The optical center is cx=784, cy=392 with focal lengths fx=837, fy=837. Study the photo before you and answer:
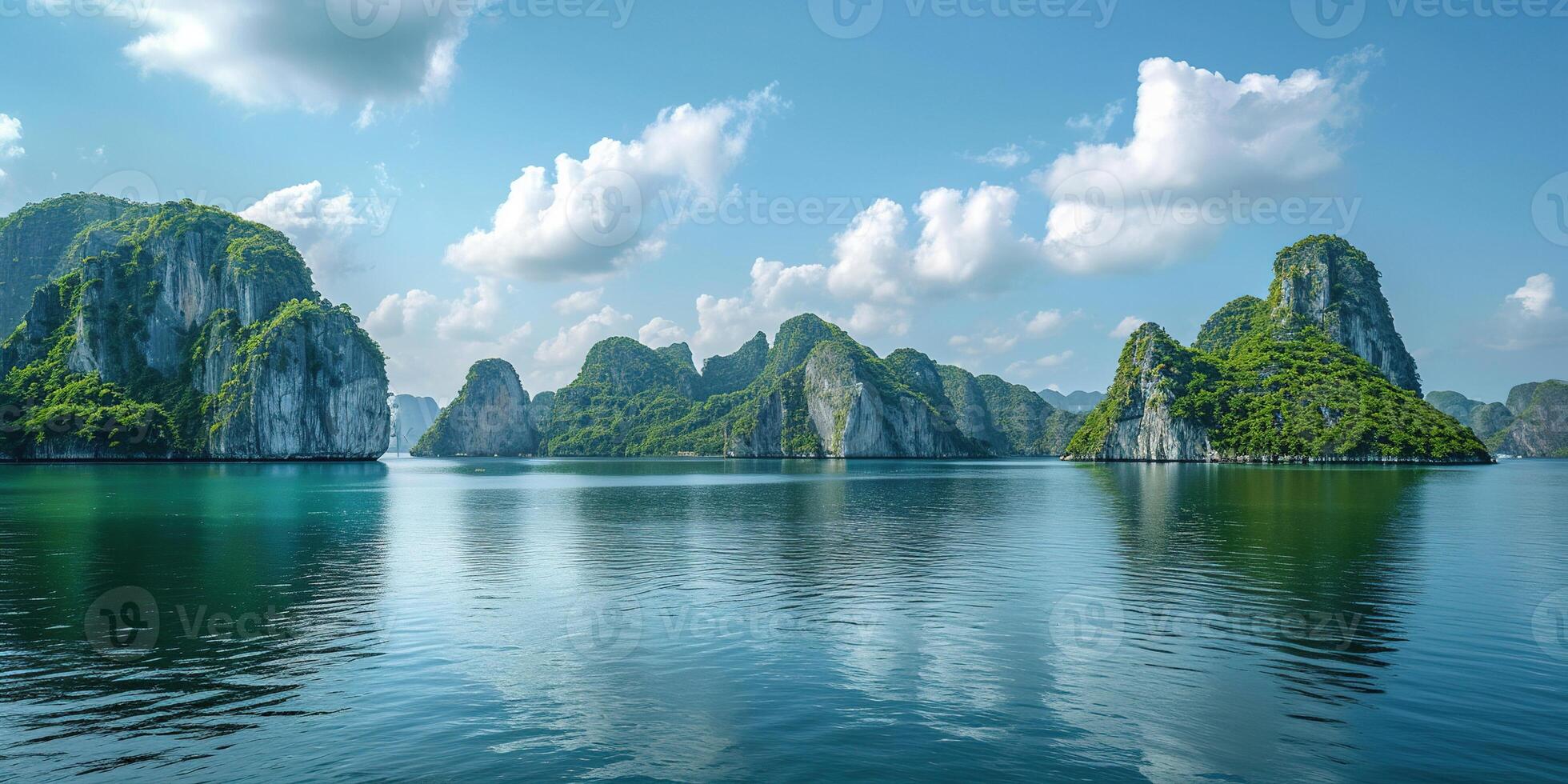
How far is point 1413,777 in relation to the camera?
1427cm

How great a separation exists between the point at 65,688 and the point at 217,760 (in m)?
7.64

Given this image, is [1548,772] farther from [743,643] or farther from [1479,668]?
[743,643]

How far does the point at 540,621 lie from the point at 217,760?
42.0 ft

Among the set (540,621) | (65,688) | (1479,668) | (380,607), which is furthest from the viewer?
(380,607)

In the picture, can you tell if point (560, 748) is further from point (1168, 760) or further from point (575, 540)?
point (575, 540)

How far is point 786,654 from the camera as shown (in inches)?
898

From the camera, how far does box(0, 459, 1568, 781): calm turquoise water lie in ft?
50.2

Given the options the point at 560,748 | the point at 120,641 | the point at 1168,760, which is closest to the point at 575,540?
the point at 120,641

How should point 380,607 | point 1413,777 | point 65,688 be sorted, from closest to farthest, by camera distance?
point 1413,777 < point 65,688 < point 380,607

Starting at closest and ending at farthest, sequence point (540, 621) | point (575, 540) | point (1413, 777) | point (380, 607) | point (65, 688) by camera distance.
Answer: point (1413, 777) → point (65, 688) → point (540, 621) → point (380, 607) → point (575, 540)

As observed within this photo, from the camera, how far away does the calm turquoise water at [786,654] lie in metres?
15.3

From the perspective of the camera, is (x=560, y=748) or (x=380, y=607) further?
(x=380, y=607)

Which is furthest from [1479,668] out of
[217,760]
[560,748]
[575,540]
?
[575,540]

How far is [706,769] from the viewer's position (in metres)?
14.5
